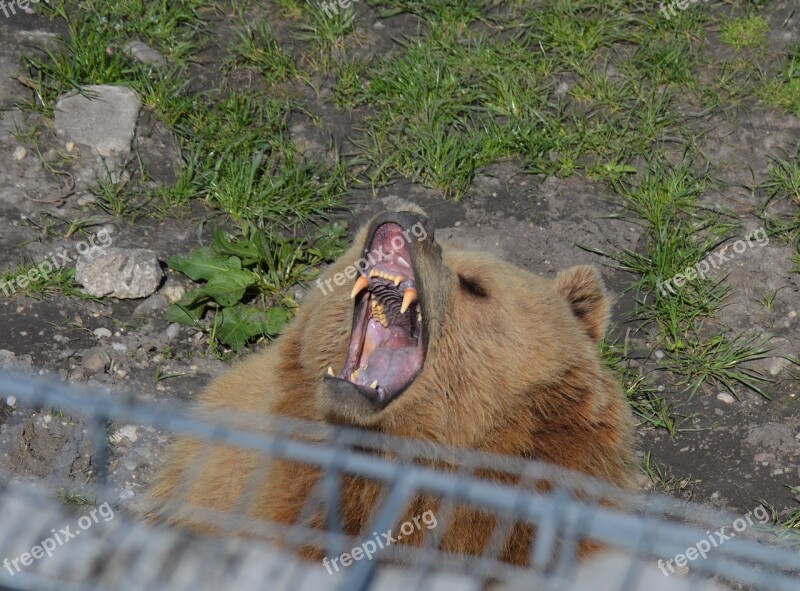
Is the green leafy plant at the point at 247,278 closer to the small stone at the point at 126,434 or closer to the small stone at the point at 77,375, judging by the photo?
the small stone at the point at 77,375

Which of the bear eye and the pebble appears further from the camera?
the pebble

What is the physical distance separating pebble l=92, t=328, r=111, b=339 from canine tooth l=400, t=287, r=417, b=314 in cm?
186

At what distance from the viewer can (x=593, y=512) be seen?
215 cm

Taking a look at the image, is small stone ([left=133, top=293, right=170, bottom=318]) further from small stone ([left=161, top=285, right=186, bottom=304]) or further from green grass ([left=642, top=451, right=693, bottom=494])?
green grass ([left=642, top=451, right=693, bottom=494])

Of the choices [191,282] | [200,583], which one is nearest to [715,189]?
[191,282]

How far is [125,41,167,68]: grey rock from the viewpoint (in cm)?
598

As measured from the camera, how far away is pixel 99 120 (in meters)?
5.68

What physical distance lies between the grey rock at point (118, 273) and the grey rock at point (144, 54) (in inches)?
57.6

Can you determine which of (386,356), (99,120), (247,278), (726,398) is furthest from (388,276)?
(99,120)

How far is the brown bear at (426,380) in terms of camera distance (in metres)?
3.51

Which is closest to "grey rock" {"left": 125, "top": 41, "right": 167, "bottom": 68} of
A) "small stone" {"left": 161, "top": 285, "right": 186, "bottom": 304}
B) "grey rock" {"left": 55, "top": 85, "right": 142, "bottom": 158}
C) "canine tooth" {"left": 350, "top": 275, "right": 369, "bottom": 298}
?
"grey rock" {"left": 55, "top": 85, "right": 142, "bottom": 158}

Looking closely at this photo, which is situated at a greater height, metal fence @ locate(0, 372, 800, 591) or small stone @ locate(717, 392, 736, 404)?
metal fence @ locate(0, 372, 800, 591)

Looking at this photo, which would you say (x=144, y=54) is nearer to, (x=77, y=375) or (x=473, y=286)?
(x=77, y=375)

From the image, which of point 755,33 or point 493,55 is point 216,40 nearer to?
point 493,55
